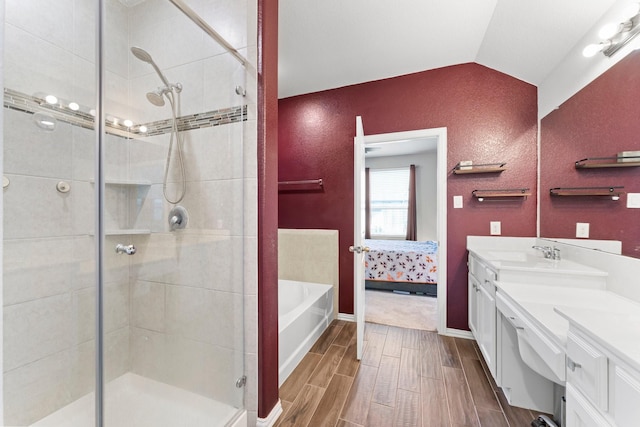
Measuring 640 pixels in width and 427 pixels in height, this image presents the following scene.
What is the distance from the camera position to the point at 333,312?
9.32 feet

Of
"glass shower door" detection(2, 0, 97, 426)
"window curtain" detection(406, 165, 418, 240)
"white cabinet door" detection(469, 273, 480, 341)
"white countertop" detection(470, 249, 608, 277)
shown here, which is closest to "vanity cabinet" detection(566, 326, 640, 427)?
"white countertop" detection(470, 249, 608, 277)

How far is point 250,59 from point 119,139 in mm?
770

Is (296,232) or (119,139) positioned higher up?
(119,139)

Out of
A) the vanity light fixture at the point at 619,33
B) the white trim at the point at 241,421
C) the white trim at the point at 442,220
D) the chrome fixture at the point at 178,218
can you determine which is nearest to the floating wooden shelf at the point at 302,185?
the white trim at the point at 442,220

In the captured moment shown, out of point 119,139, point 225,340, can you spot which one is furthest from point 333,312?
point 119,139

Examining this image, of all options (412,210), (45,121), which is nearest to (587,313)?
(45,121)

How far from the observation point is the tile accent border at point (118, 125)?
1054 millimetres

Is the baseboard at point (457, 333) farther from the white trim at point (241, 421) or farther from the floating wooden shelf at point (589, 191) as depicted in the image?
the white trim at point (241, 421)

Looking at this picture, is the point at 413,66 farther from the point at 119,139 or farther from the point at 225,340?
the point at 225,340

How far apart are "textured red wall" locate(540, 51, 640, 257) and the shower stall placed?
2.02m

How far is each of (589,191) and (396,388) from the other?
1.84 meters

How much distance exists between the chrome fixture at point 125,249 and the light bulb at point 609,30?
2.74 meters

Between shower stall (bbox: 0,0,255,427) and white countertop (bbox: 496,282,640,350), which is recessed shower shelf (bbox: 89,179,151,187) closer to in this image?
shower stall (bbox: 0,0,255,427)

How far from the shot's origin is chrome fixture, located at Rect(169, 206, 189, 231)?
4.23 feet
